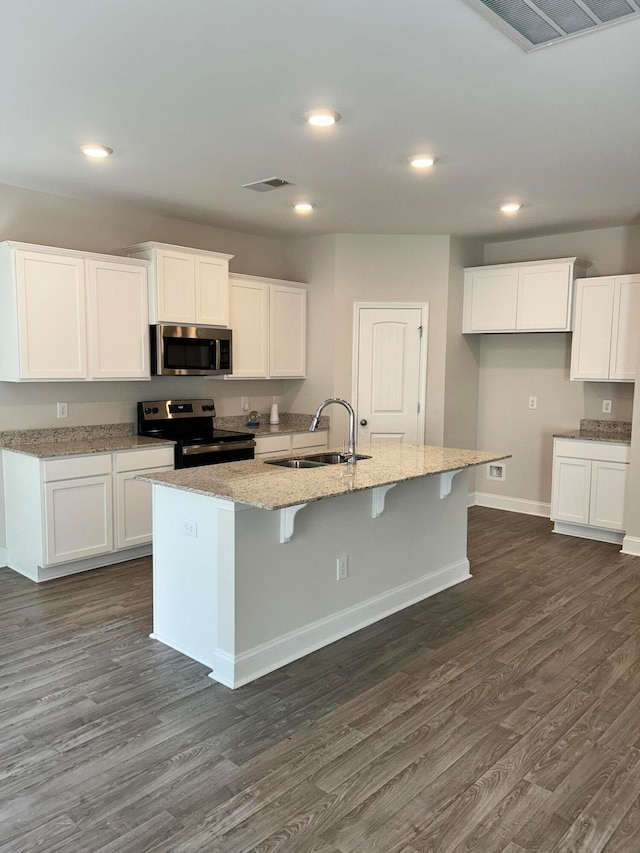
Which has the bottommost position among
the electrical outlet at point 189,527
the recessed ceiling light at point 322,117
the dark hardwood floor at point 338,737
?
the dark hardwood floor at point 338,737

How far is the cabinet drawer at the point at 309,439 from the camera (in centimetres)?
572

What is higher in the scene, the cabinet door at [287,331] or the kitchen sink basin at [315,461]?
the cabinet door at [287,331]

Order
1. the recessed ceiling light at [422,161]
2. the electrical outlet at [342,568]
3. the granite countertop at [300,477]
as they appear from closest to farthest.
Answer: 1. the granite countertop at [300,477]
2. the electrical outlet at [342,568]
3. the recessed ceiling light at [422,161]

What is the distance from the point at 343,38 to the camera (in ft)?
7.45

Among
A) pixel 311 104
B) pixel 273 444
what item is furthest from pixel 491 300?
pixel 311 104

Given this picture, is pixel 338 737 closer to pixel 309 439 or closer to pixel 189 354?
pixel 189 354

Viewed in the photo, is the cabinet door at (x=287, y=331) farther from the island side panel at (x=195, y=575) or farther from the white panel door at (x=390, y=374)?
the island side panel at (x=195, y=575)

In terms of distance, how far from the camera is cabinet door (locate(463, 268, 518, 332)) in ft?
19.0

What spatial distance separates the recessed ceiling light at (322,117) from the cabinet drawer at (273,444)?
9.25 feet

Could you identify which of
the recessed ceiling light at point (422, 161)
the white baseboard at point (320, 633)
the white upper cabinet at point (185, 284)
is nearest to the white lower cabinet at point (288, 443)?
the white upper cabinet at point (185, 284)

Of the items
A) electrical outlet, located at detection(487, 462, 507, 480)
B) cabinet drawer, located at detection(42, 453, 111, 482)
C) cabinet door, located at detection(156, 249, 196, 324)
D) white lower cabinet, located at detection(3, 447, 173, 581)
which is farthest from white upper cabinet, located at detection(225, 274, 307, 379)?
electrical outlet, located at detection(487, 462, 507, 480)

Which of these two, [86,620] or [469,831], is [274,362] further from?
[469,831]

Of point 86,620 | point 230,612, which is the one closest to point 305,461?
point 230,612

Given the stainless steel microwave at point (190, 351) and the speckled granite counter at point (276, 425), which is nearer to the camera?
the stainless steel microwave at point (190, 351)
